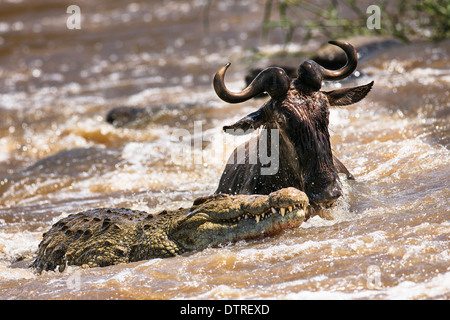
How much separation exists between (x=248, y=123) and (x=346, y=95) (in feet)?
2.93

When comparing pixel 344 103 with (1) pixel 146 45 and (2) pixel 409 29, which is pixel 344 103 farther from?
(1) pixel 146 45

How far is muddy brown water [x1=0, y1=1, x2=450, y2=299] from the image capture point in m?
4.35

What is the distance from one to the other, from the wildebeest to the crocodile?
406 millimetres

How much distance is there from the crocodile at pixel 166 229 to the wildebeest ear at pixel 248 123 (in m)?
0.51

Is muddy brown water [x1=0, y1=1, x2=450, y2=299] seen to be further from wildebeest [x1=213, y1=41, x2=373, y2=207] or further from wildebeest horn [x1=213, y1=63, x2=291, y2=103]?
wildebeest horn [x1=213, y1=63, x2=291, y2=103]

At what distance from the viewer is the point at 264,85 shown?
16.5 ft

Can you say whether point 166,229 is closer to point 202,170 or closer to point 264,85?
point 264,85

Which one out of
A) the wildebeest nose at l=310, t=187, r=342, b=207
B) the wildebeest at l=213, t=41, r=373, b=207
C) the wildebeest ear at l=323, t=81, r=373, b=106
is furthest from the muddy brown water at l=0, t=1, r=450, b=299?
the wildebeest ear at l=323, t=81, r=373, b=106

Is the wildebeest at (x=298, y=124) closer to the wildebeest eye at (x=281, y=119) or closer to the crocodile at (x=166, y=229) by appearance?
the wildebeest eye at (x=281, y=119)

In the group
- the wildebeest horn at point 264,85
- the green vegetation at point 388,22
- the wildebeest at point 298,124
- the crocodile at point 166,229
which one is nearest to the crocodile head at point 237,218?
the crocodile at point 166,229

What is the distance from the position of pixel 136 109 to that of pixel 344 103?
5.69 meters

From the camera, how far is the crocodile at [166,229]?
4.64m

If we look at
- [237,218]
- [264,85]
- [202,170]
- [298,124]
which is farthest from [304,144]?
[202,170]
